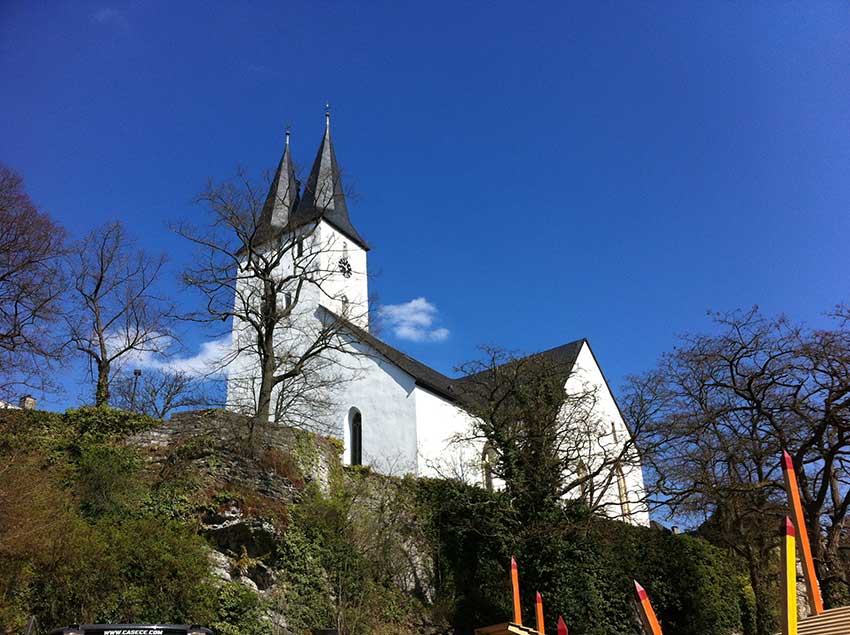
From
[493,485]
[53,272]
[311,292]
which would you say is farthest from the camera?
[311,292]

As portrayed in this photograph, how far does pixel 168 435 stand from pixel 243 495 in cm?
249

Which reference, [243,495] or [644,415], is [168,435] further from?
[644,415]

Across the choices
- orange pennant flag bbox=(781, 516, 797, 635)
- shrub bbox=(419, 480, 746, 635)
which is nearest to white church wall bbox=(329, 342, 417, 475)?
shrub bbox=(419, 480, 746, 635)

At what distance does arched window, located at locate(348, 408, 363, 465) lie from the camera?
2598 cm

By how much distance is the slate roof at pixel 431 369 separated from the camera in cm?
2512

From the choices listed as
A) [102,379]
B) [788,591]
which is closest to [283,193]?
[102,379]

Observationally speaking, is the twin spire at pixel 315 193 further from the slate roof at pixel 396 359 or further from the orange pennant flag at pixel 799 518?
the orange pennant flag at pixel 799 518

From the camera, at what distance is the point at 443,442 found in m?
25.3

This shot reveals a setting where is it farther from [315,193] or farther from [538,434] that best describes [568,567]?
[315,193]

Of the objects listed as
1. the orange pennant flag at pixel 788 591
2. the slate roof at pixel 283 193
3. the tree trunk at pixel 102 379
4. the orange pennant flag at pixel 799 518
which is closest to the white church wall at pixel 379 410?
the tree trunk at pixel 102 379

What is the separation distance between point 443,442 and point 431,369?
29.3ft

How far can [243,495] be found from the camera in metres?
14.8

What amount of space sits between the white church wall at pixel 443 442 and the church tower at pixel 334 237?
7.88m

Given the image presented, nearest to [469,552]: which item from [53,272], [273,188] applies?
[53,272]
